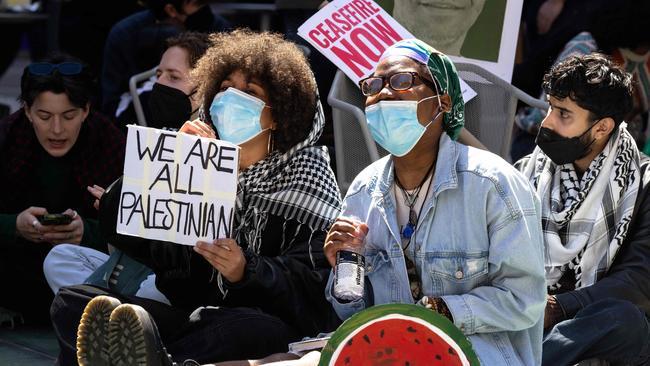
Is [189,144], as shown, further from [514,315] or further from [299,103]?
[514,315]

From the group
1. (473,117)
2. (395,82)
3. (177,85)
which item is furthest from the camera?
(473,117)

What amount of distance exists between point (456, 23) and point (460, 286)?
7.75 ft

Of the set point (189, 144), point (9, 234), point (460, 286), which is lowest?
point (9, 234)

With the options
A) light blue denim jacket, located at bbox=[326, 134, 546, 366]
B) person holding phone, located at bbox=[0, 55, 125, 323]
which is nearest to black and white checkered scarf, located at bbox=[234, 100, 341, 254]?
light blue denim jacket, located at bbox=[326, 134, 546, 366]

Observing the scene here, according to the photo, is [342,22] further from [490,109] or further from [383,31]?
[490,109]

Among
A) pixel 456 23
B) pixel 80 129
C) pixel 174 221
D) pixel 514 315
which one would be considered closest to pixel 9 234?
pixel 80 129

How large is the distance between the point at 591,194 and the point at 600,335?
62 centimetres

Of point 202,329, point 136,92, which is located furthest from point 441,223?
point 136,92

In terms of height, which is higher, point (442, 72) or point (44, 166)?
point (442, 72)

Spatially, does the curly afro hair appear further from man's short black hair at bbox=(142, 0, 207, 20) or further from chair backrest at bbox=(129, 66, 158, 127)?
man's short black hair at bbox=(142, 0, 207, 20)

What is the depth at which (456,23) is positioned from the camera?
6.04 m

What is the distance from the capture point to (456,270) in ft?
12.9

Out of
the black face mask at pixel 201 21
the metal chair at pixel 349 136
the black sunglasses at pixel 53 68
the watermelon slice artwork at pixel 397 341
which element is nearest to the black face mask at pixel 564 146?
the metal chair at pixel 349 136

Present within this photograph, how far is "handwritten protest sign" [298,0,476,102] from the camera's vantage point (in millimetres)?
5609
